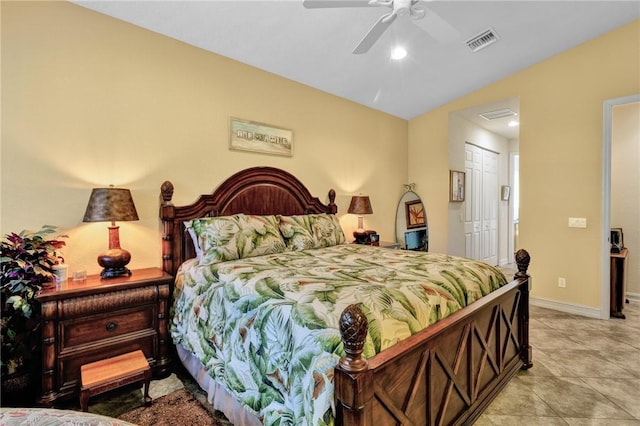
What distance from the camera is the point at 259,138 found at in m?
3.51

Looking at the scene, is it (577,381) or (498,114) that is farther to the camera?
(498,114)

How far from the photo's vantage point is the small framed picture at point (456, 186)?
16.6 feet

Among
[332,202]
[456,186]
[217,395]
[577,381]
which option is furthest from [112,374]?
[456,186]

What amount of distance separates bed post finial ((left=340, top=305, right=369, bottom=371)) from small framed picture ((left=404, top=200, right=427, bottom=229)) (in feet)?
14.4

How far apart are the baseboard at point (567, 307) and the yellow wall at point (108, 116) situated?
3742 mm

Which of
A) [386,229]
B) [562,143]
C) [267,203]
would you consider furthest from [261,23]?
[562,143]

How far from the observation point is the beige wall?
Answer: 4238mm

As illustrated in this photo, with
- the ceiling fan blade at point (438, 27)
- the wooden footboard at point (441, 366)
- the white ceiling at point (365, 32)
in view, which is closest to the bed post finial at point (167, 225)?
the white ceiling at point (365, 32)

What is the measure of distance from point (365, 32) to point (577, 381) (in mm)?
3502

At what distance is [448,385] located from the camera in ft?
5.36

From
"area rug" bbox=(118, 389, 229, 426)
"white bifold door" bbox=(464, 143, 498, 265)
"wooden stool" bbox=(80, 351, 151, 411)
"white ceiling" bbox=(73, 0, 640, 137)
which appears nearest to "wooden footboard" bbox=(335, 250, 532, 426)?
"area rug" bbox=(118, 389, 229, 426)

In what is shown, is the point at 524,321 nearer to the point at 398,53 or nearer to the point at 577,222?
the point at 577,222

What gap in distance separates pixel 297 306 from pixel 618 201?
5281mm

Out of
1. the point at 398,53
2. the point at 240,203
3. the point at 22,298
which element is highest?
the point at 398,53
